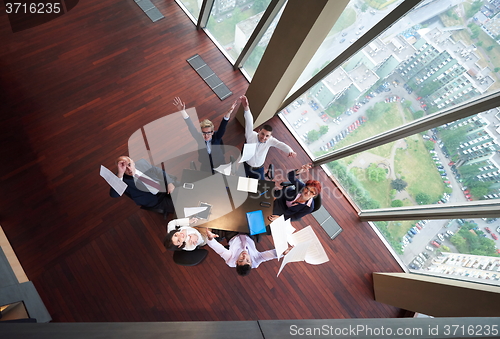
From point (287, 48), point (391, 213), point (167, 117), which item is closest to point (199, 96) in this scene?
point (167, 117)

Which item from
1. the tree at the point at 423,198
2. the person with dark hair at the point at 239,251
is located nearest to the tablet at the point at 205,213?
the person with dark hair at the point at 239,251

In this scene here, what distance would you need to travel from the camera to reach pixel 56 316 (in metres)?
3.44

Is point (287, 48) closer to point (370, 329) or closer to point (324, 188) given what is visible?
point (324, 188)

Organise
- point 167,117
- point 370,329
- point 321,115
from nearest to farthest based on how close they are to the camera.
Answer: point 370,329, point 321,115, point 167,117

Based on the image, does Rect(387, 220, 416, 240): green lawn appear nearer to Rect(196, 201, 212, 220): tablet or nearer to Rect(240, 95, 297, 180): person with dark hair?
Rect(240, 95, 297, 180): person with dark hair

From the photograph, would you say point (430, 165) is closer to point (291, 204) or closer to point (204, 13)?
point (291, 204)

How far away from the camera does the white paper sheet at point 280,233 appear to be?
10.00 ft

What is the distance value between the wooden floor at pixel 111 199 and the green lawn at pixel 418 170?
134 cm

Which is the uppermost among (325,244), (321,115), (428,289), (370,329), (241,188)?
(321,115)

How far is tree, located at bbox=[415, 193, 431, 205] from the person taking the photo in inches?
142

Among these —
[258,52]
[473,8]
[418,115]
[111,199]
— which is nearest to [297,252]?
[418,115]

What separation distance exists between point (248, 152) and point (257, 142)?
218 millimetres

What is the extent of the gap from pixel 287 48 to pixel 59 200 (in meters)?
4.02

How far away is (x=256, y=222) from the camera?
10.7 ft
